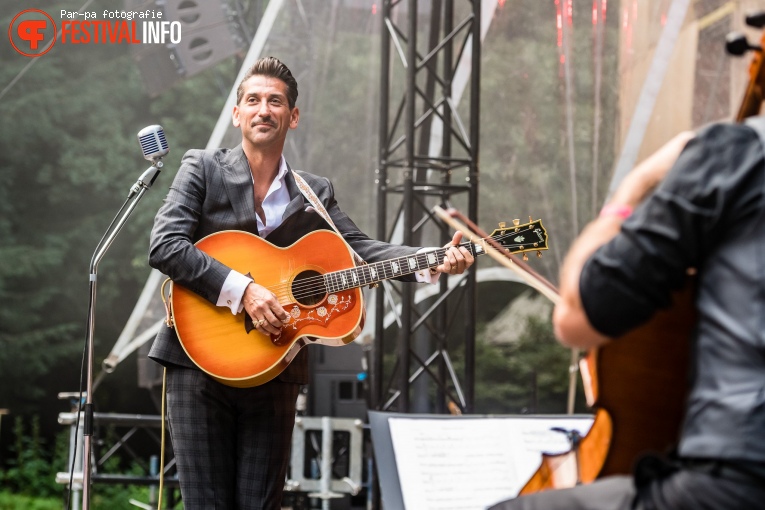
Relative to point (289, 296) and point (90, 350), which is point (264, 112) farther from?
point (90, 350)

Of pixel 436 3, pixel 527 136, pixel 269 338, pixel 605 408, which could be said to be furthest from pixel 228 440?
pixel 527 136

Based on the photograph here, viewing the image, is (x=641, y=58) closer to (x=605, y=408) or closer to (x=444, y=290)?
(x=444, y=290)

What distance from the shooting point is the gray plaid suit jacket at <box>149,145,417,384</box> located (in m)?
3.12

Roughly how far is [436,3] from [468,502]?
15.7ft

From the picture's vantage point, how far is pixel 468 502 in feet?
10.1

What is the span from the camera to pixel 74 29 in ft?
29.5

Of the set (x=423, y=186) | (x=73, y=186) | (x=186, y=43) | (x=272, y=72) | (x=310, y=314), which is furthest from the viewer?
(x=73, y=186)

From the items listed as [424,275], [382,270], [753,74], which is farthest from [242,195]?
[753,74]

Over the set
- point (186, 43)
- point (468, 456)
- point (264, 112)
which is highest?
point (186, 43)

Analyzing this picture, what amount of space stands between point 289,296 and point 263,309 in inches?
7.2

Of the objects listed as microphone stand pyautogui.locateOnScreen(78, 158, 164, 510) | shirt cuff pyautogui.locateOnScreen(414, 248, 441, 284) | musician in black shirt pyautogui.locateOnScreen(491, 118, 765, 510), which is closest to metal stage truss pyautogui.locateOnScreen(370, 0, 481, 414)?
shirt cuff pyautogui.locateOnScreen(414, 248, 441, 284)

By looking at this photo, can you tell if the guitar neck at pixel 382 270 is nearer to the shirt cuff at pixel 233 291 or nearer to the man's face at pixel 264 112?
the shirt cuff at pixel 233 291

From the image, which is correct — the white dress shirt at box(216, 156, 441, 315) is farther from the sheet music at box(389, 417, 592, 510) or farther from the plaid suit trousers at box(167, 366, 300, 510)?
the sheet music at box(389, 417, 592, 510)

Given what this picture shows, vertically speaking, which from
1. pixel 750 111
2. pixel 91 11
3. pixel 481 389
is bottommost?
pixel 481 389
